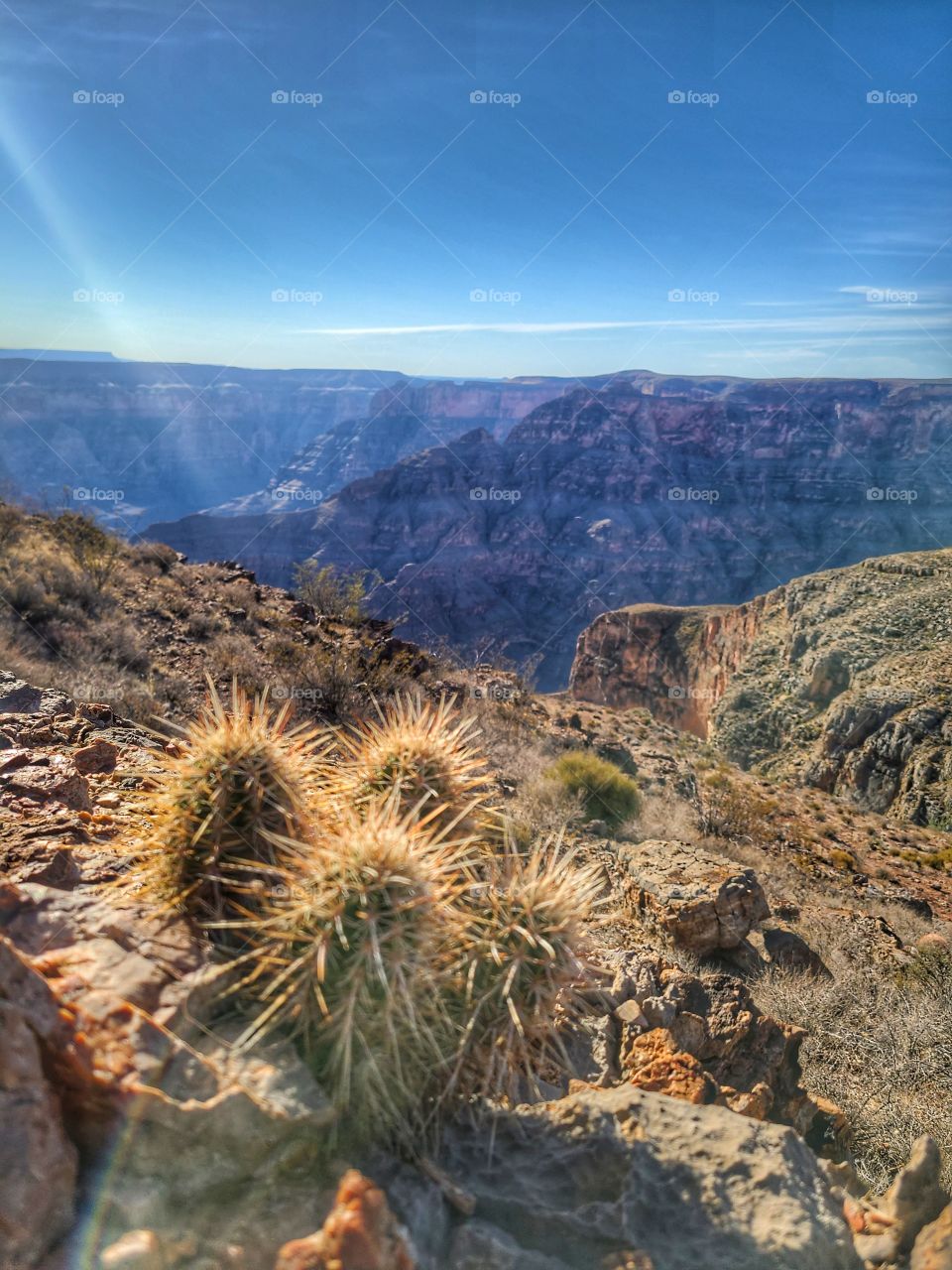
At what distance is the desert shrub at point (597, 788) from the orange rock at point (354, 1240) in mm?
7974

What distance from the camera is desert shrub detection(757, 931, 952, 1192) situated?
4383 millimetres

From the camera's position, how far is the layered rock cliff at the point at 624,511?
7962 centimetres

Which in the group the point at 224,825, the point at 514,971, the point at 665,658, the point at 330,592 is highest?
the point at 224,825

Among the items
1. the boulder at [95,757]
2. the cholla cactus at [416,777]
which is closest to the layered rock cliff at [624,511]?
the boulder at [95,757]

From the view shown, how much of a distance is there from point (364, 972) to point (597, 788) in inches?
336

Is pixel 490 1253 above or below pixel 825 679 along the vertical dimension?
above

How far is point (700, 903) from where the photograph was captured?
238 inches

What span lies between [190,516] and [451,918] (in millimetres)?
81433

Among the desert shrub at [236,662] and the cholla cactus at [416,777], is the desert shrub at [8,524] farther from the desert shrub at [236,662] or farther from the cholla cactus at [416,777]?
the cholla cactus at [416,777]

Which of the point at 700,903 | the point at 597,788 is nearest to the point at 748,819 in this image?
the point at 597,788

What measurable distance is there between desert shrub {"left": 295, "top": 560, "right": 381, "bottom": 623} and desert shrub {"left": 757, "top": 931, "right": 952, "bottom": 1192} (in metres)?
11.6

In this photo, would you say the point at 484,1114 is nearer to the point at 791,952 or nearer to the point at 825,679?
the point at 791,952

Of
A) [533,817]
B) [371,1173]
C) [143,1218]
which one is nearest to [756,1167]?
[371,1173]

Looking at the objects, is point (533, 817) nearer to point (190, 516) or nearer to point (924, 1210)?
point (924, 1210)
